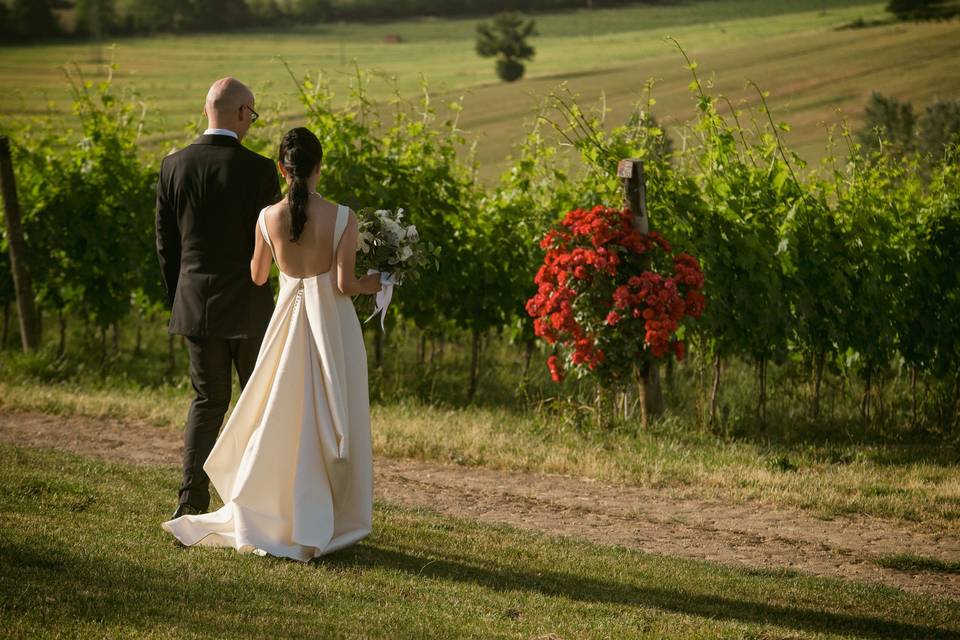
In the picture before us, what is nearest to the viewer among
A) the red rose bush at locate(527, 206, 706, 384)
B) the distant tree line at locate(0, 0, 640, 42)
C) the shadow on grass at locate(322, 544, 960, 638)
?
the shadow on grass at locate(322, 544, 960, 638)

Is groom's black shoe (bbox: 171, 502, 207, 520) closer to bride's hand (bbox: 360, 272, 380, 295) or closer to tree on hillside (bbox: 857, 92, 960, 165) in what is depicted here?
bride's hand (bbox: 360, 272, 380, 295)

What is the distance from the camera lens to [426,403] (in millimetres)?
10641

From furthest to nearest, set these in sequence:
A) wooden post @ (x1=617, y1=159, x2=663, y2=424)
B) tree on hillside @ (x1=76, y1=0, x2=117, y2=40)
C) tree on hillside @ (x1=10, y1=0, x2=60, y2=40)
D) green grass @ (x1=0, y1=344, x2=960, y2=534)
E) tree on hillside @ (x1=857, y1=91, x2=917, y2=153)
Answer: tree on hillside @ (x1=76, y1=0, x2=117, y2=40), tree on hillside @ (x1=10, y1=0, x2=60, y2=40), tree on hillside @ (x1=857, y1=91, x2=917, y2=153), wooden post @ (x1=617, y1=159, x2=663, y2=424), green grass @ (x1=0, y1=344, x2=960, y2=534)

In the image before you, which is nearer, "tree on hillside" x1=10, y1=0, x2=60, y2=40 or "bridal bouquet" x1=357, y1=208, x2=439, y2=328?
"bridal bouquet" x1=357, y1=208, x2=439, y2=328

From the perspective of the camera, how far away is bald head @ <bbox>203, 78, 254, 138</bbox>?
5566 millimetres

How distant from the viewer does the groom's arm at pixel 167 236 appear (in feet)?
18.8

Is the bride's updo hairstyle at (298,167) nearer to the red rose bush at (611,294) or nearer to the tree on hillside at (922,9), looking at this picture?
the red rose bush at (611,294)

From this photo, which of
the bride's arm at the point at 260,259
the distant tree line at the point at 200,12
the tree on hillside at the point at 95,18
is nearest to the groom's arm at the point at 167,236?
the bride's arm at the point at 260,259

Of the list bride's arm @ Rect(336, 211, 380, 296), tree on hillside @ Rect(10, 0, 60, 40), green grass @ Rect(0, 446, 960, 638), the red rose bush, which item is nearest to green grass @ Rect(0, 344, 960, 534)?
the red rose bush

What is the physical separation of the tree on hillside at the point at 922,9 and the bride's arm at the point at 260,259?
64.0 ft

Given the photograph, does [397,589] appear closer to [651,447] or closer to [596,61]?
[651,447]

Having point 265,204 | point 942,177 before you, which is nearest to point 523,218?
point 942,177

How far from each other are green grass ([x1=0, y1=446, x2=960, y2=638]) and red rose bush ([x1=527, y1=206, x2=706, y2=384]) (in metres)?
2.88

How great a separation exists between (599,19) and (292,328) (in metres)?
30.8
